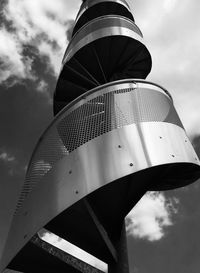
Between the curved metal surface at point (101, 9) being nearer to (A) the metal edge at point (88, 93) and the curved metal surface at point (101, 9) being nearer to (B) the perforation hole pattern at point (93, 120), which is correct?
(A) the metal edge at point (88, 93)

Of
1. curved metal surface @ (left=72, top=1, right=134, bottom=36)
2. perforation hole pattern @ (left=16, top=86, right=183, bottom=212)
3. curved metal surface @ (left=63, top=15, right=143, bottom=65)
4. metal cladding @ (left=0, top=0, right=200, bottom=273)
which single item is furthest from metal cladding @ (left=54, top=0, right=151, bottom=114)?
perforation hole pattern @ (left=16, top=86, right=183, bottom=212)

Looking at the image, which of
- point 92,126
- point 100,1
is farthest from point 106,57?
point 92,126

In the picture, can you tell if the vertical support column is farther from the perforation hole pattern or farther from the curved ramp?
the curved ramp

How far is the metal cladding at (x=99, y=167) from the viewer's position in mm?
4621

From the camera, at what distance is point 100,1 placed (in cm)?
1185

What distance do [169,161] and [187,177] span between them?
211 centimetres

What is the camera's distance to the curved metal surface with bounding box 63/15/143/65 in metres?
9.21

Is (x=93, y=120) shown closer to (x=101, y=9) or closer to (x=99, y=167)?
(x=99, y=167)

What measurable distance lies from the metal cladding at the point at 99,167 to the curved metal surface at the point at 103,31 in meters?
3.36

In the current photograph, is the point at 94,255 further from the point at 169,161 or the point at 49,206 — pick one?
the point at 169,161

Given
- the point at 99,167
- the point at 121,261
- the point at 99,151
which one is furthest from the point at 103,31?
the point at 121,261

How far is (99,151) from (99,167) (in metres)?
0.38

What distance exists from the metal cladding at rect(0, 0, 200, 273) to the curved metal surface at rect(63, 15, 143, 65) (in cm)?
336

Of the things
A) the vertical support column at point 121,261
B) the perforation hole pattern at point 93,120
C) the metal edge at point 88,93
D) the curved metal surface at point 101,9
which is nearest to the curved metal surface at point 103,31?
the curved metal surface at point 101,9
